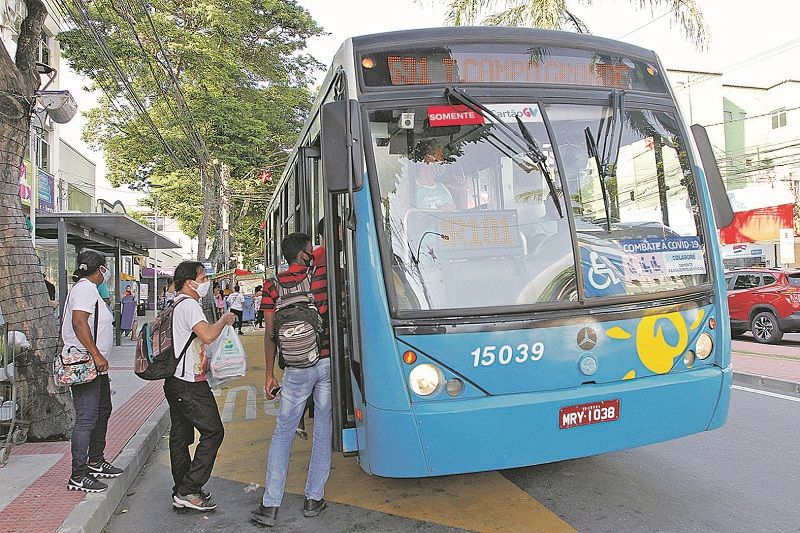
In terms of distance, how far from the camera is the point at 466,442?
3.91 m

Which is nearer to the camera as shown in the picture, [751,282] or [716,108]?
[751,282]

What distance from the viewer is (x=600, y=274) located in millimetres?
4320

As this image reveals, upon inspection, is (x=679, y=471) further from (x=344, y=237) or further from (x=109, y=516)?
(x=109, y=516)

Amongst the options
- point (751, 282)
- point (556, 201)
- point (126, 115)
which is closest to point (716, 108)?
point (751, 282)

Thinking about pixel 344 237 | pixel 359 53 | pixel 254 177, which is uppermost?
pixel 254 177

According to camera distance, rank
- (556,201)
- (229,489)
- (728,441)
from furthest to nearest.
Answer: (728,441) → (229,489) → (556,201)

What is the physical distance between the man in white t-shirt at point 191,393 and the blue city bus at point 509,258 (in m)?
0.96

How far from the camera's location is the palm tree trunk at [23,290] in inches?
263

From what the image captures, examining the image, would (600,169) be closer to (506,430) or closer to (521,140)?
(521,140)

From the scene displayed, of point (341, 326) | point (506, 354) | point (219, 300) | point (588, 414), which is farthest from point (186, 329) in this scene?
point (219, 300)

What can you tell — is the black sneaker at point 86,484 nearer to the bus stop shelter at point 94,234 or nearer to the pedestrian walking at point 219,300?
the bus stop shelter at point 94,234

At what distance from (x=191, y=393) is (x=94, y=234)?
13.0m

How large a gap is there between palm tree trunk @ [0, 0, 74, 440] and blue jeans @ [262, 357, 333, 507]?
328 cm

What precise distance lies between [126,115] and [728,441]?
24586mm
